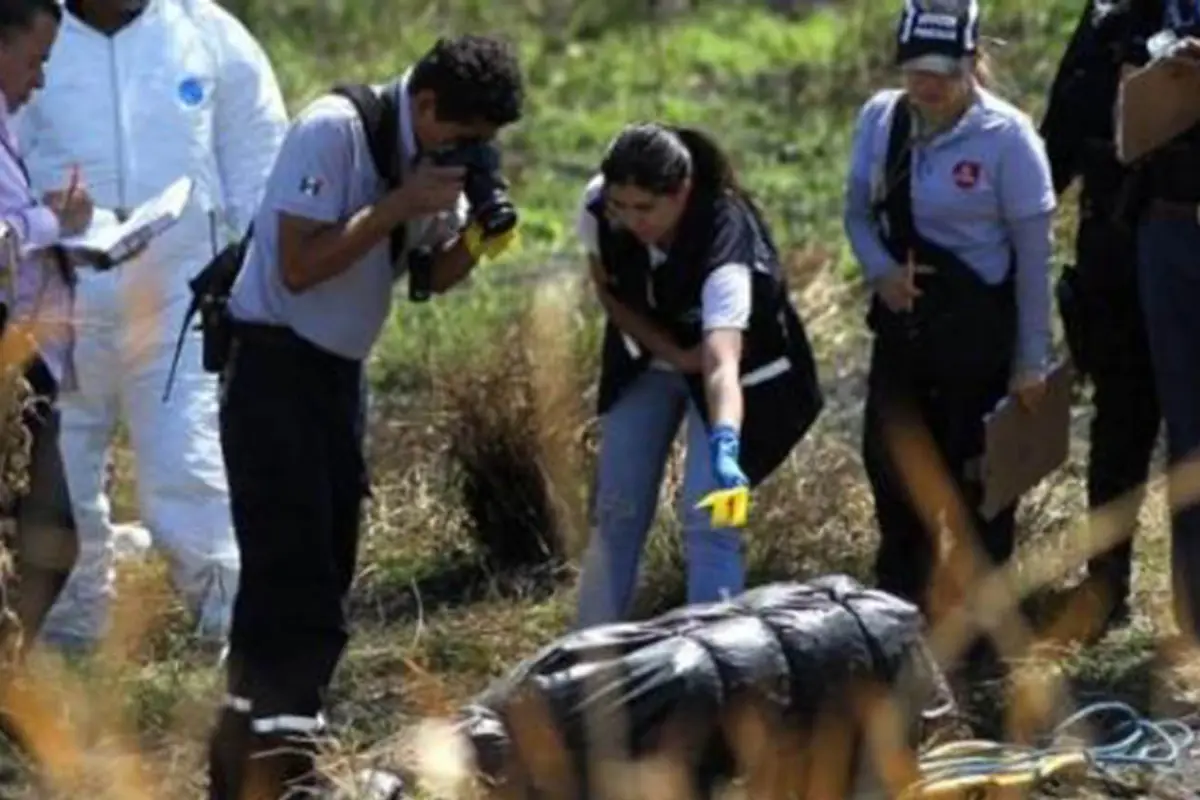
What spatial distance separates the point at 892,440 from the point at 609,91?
265 inches

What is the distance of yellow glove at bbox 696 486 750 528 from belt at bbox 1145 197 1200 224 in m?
1.07

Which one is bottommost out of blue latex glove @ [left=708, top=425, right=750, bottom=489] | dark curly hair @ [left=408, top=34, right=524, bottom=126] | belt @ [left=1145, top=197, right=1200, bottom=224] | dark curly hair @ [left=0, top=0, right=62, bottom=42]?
blue latex glove @ [left=708, top=425, right=750, bottom=489]

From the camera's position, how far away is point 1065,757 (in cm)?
720

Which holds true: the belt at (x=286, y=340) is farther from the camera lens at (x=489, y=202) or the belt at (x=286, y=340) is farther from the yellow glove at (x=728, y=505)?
the yellow glove at (x=728, y=505)

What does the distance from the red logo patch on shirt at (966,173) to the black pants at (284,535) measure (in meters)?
1.37

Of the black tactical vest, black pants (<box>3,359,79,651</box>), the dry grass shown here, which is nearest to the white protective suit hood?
the dry grass

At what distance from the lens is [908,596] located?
8.34 m

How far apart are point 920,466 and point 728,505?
2.94 feet

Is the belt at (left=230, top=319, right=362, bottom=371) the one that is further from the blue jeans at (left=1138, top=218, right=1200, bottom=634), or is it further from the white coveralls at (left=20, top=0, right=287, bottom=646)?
the blue jeans at (left=1138, top=218, right=1200, bottom=634)

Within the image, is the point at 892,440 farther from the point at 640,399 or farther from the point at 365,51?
A: the point at 365,51

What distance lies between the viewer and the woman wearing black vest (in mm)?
7727

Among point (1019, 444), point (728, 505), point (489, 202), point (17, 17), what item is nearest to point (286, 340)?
point (489, 202)

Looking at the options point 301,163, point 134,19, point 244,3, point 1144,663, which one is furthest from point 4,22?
point 244,3

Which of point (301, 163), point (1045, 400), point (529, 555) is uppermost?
point (301, 163)
